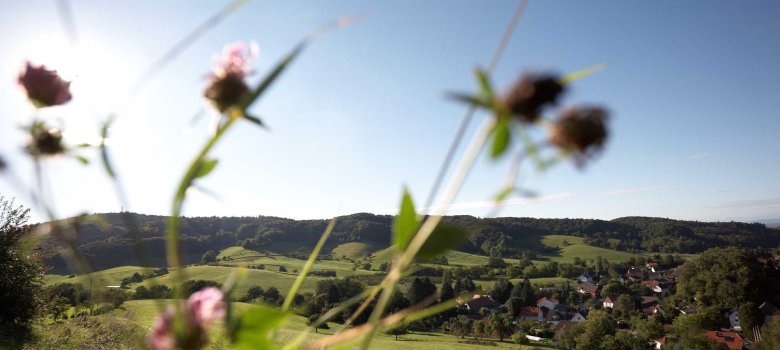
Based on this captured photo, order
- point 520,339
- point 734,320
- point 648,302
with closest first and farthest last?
point 520,339 → point 734,320 → point 648,302

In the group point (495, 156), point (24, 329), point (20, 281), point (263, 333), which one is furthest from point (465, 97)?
point (20, 281)

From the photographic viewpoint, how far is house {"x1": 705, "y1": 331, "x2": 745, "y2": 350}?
2519cm

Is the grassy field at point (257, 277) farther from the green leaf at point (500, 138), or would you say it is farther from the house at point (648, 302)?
the green leaf at point (500, 138)

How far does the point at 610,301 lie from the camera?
4100 cm

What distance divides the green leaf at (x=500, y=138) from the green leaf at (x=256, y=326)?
16 cm

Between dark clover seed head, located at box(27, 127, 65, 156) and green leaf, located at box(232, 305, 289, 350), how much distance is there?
0.31 meters

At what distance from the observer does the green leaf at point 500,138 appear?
0.94ft

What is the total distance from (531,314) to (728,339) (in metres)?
14.9

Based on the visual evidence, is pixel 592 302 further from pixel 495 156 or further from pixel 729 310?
pixel 495 156

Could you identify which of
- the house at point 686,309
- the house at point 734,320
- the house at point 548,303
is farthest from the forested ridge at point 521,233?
the house at point 734,320

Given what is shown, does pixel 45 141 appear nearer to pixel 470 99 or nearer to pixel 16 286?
pixel 470 99

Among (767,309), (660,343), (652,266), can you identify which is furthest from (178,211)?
(652,266)

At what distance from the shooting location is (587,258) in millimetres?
58500

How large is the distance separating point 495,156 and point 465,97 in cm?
4
